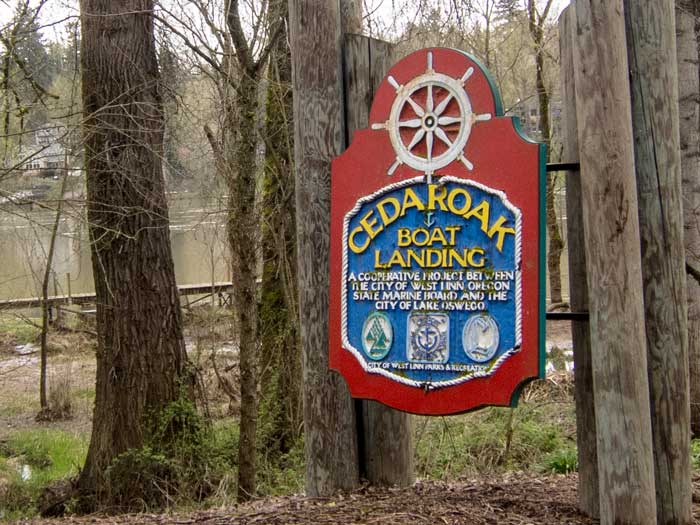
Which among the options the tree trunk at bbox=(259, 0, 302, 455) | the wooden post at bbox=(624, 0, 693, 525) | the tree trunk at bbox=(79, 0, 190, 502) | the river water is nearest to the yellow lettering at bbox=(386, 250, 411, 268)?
the wooden post at bbox=(624, 0, 693, 525)

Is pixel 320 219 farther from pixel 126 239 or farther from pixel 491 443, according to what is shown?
pixel 126 239

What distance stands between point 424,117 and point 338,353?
1170 millimetres

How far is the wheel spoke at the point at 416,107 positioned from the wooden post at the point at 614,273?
2.30 feet

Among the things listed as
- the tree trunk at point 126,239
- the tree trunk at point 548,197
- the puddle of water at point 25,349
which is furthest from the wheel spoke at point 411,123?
the puddle of water at point 25,349

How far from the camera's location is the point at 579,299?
3.52m

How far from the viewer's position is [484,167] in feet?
11.1

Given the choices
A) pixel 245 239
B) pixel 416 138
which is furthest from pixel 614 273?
pixel 245 239

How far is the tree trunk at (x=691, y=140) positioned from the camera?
584 cm

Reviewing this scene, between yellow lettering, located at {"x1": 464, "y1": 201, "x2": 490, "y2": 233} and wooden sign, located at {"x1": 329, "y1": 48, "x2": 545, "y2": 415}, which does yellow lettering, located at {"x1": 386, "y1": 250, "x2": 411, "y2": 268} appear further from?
yellow lettering, located at {"x1": 464, "y1": 201, "x2": 490, "y2": 233}

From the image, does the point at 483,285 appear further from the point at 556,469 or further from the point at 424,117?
the point at 556,469

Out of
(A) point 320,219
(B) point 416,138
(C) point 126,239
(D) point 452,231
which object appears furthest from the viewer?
(C) point 126,239

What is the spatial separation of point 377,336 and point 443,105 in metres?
1.08

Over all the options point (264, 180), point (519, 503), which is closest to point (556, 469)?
point (519, 503)

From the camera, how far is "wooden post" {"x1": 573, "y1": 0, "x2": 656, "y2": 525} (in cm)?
314
